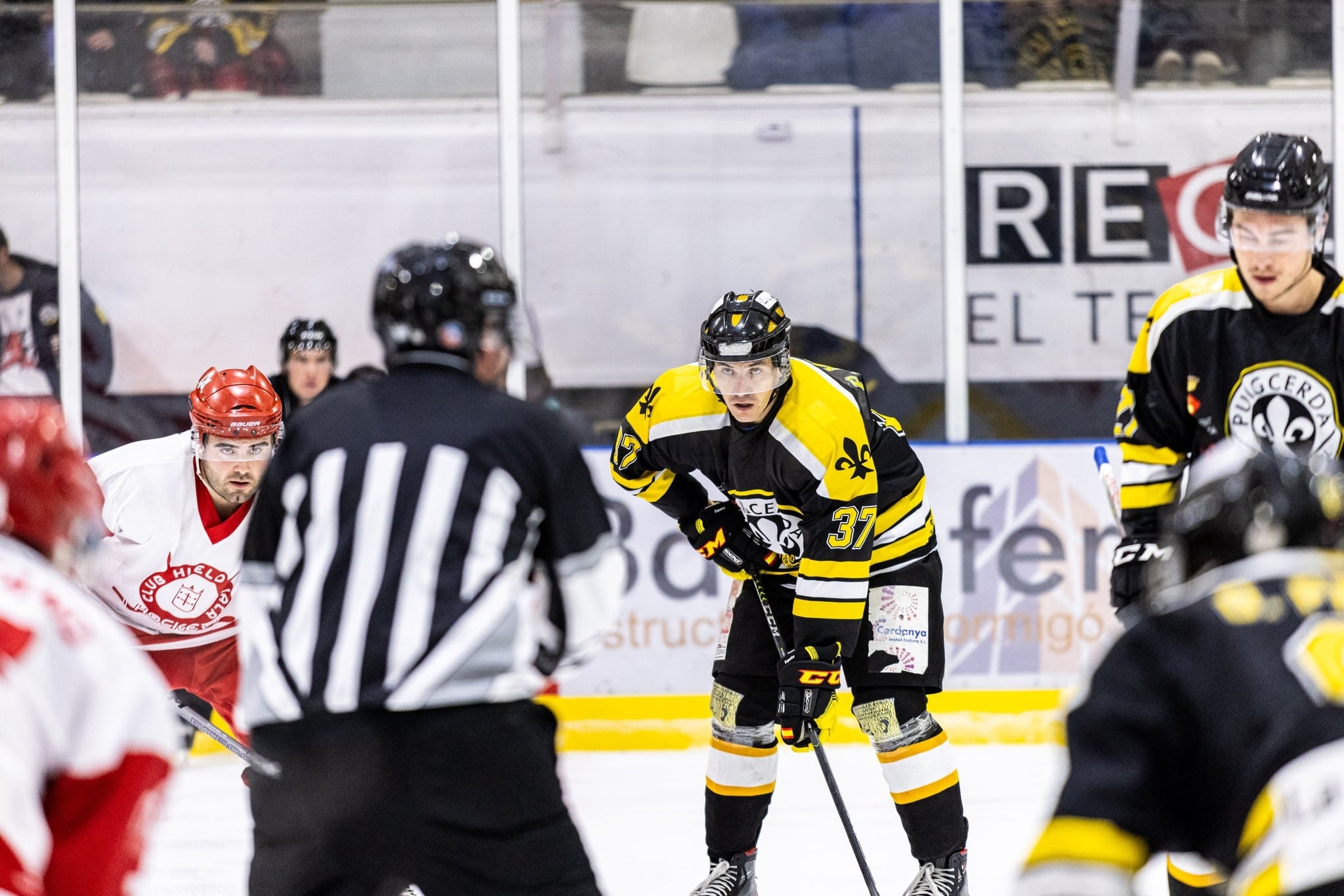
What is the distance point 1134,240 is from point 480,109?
7.91 feet

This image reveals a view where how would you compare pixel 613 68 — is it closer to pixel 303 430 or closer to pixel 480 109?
pixel 480 109

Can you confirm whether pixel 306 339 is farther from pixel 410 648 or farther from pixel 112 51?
pixel 410 648

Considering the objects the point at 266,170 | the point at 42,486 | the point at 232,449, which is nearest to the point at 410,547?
the point at 42,486

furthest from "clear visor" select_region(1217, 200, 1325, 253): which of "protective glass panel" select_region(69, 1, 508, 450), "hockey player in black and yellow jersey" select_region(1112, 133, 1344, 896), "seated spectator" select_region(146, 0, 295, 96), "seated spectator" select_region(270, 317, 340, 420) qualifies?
"seated spectator" select_region(146, 0, 295, 96)

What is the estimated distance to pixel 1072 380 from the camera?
19.2ft

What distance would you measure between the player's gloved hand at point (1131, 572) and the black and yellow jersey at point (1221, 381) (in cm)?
3

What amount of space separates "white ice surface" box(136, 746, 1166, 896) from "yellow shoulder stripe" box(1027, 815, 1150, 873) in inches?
87.0

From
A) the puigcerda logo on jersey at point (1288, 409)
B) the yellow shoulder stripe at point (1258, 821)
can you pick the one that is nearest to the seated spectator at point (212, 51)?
the puigcerda logo on jersey at point (1288, 409)

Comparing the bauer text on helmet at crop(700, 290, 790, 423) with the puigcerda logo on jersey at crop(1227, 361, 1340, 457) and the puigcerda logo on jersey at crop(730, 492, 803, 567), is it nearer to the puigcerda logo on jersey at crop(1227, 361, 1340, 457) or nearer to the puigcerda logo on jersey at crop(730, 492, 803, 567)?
the puigcerda logo on jersey at crop(730, 492, 803, 567)

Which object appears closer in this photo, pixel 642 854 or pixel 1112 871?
pixel 1112 871

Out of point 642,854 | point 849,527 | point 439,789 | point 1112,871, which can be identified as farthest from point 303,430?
point 642,854

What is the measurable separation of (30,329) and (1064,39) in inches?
150

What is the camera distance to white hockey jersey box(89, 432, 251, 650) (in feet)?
10.5

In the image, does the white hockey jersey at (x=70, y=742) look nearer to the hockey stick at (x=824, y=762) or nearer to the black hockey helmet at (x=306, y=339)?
the hockey stick at (x=824, y=762)
